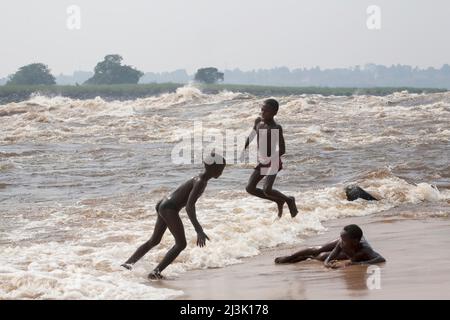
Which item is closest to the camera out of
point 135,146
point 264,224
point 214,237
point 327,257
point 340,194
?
point 327,257

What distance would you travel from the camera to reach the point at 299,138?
2897cm

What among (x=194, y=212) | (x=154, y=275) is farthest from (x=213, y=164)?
(x=154, y=275)

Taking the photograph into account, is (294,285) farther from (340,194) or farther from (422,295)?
(340,194)

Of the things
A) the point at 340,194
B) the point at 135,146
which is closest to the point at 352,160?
the point at 340,194

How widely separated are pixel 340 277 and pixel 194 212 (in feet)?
4.95

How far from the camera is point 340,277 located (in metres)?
7.14

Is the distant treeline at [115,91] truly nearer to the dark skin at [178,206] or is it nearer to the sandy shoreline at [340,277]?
the sandy shoreline at [340,277]

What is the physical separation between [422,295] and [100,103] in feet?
153

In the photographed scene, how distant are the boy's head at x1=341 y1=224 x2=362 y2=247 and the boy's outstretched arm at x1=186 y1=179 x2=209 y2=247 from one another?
142cm

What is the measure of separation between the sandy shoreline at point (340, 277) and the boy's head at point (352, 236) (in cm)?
28

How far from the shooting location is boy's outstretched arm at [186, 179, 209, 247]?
7293 mm

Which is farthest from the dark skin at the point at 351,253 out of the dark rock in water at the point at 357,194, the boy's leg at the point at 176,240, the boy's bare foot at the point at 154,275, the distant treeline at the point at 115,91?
the distant treeline at the point at 115,91

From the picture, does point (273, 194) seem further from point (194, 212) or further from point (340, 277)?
point (340, 277)
